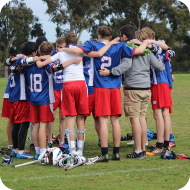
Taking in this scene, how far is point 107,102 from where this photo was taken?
533 centimetres

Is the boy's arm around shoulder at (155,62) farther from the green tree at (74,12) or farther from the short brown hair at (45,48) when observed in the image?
the green tree at (74,12)

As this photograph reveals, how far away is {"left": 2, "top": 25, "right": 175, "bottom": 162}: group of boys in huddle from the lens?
535 cm

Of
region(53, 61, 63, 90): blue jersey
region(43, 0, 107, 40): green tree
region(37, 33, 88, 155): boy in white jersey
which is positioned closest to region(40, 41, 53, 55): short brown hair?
region(37, 33, 88, 155): boy in white jersey

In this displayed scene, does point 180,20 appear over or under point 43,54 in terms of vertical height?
over

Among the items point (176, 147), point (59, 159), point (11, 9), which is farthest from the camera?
point (11, 9)

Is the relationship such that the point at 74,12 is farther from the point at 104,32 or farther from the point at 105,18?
the point at 104,32

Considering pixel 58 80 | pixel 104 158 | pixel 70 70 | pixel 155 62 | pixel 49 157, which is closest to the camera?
pixel 49 157

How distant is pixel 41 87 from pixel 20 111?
70cm

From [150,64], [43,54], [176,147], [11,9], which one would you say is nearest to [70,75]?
[43,54]

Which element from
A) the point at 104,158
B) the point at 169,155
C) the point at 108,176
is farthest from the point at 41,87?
the point at 169,155

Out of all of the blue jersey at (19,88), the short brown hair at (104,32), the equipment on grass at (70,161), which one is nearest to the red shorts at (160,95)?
the short brown hair at (104,32)

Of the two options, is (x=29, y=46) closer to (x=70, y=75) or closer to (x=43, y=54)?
(x=43, y=54)

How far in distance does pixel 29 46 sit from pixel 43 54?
1.61ft

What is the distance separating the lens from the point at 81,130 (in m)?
5.54
